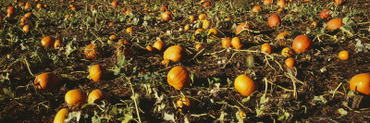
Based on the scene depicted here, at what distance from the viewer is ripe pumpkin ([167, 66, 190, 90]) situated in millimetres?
2920

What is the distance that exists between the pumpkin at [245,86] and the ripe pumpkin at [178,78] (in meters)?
0.68

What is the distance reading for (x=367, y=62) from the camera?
11.0ft

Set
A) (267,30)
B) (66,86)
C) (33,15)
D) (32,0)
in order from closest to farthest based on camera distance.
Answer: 1. (66,86)
2. (267,30)
3. (33,15)
4. (32,0)

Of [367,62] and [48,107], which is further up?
[367,62]

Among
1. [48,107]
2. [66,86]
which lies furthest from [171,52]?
[48,107]

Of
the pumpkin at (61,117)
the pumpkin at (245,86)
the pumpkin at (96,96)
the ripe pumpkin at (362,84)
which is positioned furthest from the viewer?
the pumpkin at (245,86)

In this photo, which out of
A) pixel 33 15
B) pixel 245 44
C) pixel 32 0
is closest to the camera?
pixel 245 44

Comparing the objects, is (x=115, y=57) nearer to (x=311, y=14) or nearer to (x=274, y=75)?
(x=274, y=75)

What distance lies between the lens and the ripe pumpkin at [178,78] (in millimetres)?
2920

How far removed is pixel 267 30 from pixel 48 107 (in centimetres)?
435

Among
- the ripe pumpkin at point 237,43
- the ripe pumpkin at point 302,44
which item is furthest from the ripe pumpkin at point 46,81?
the ripe pumpkin at point 302,44

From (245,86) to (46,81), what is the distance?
8.90 ft

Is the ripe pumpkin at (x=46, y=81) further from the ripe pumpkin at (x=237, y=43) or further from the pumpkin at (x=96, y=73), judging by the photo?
the ripe pumpkin at (x=237, y=43)

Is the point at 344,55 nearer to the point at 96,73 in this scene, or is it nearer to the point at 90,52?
the point at 96,73
